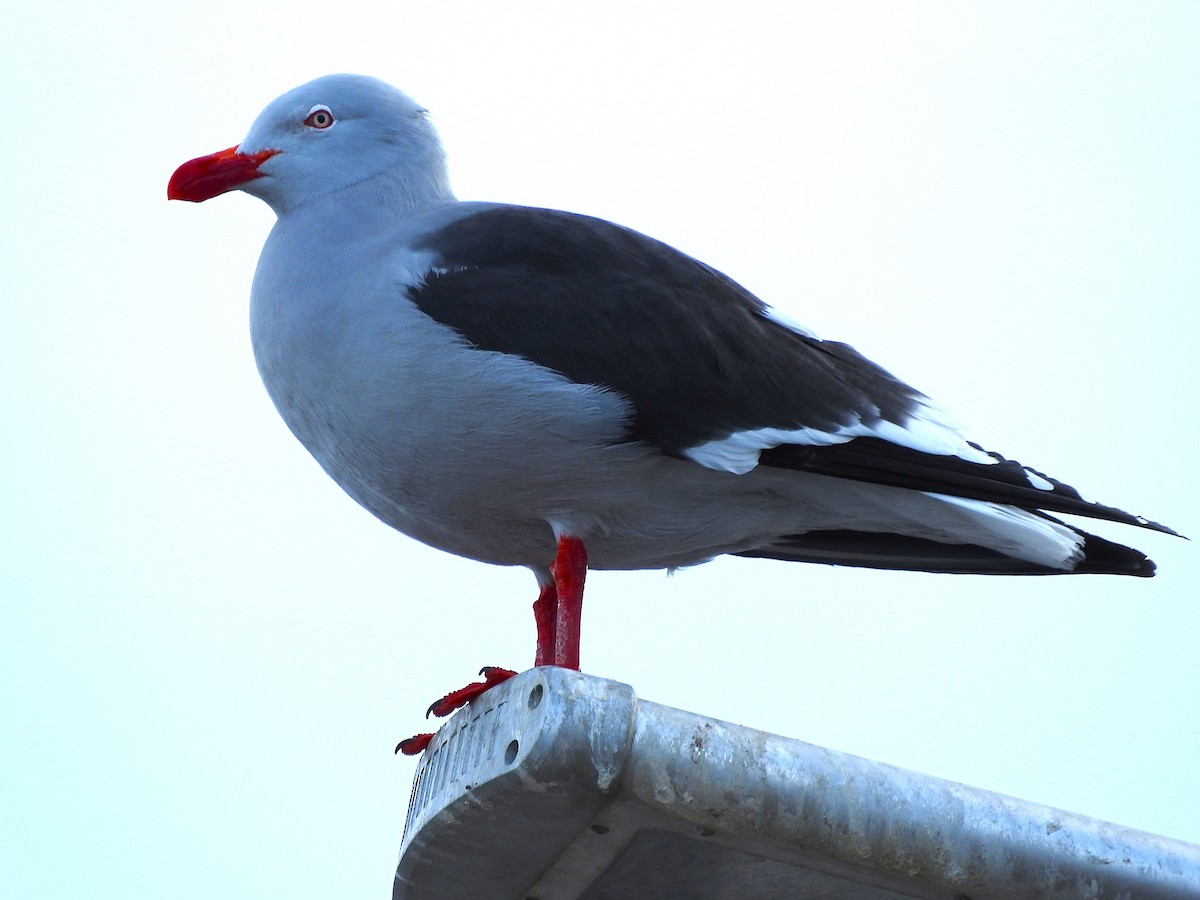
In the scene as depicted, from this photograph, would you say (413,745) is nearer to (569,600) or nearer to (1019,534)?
(569,600)

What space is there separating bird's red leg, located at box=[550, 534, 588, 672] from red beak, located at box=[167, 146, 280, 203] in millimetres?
1300

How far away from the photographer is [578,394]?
120 inches

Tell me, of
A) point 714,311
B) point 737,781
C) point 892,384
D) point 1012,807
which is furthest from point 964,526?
point 737,781

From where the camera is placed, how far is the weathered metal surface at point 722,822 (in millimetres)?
1908

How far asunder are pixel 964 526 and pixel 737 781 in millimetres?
1562

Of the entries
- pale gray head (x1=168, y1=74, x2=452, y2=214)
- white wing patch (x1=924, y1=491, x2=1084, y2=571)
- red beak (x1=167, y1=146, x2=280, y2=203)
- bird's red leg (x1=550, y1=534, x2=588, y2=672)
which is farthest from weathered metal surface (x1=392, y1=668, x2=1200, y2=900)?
red beak (x1=167, y1=146, x2=280, y2=203)

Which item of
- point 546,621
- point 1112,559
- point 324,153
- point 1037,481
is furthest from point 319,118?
point 1112,559

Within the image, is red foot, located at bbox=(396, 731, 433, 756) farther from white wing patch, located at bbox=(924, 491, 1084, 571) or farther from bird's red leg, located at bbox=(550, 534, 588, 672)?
white wing patch, located at bbox=(924, 491, 1084, 571)

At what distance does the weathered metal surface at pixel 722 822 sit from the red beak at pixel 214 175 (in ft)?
6.48

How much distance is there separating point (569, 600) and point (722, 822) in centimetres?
122

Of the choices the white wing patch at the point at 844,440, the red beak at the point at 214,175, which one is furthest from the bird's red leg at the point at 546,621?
the red beak at the point at 214,175

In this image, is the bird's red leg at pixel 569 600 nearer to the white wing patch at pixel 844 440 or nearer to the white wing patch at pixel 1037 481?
the white wing patch at pixel 844 440

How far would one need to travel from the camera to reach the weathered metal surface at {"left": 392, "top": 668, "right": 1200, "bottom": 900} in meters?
1.91

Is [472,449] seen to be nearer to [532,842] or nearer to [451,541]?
[451,541]
